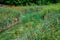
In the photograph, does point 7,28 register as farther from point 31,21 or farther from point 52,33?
point 52,33

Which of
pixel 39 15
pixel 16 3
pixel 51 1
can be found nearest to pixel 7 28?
pixel 39 15

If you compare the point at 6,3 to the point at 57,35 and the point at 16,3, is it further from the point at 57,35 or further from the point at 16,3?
the point at 57,35

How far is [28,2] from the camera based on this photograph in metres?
15.0

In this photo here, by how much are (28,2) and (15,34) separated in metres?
7.88

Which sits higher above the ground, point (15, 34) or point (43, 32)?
point (43, 32)

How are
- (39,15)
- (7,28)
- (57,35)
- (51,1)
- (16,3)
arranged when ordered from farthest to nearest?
1. (51,1)
2. (16,3)
3. (39,15)
4. (7,28)
5. (57,35)

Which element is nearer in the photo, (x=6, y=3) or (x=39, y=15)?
(x=39, y=15)

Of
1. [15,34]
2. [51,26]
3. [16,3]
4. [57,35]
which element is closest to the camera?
[57,35]

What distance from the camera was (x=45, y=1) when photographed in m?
15.3

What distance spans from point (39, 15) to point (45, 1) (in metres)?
6.34

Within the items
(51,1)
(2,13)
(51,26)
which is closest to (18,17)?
(2,13)

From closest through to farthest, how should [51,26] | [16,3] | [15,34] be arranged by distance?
[51,26]
[15,34]
[16,3]

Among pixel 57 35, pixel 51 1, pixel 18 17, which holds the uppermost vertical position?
pixel 57 35

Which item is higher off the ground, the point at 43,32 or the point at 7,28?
the point at 43,32
